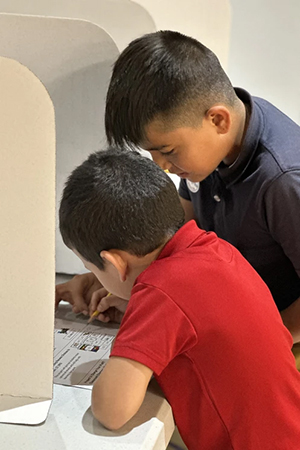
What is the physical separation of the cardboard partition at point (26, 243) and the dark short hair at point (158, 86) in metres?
0.33

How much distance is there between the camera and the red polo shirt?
694mm

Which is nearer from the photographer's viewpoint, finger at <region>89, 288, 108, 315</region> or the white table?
the white table

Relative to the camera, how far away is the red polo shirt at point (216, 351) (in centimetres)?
69

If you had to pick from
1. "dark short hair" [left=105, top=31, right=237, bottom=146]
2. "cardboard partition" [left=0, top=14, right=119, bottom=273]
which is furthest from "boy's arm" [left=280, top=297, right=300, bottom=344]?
"cardboard partition" [left=0, top=14, right=119, bottom=273]

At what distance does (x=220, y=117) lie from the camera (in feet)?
3.13

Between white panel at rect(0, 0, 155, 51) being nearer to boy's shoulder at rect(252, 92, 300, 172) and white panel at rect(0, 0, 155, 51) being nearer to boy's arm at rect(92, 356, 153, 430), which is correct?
boy's shoulder at rect(252, 92, 300, 172)

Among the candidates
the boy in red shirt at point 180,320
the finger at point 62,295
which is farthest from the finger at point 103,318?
the boy in red shirt at point 180,320

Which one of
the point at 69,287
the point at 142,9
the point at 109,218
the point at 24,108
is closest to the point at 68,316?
the point at 69,287

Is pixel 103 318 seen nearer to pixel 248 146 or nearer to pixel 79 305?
pixel 79 305

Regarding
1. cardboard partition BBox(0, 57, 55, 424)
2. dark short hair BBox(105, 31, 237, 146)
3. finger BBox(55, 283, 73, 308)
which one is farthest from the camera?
finger BBox(55, 283, 73, 308)

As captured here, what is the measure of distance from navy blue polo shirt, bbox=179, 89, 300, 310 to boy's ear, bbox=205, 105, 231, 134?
0.17 ft

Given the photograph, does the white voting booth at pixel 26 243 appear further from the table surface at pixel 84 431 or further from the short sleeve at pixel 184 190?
the short sleeve at pixel 184 190

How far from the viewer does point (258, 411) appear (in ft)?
2.45

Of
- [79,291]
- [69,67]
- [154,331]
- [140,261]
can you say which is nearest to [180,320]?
[154,331]
